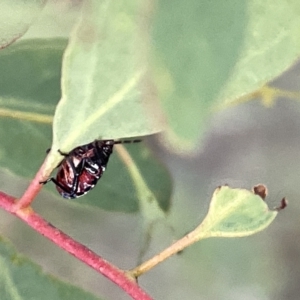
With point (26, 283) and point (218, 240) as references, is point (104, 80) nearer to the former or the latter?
point (26, 283)

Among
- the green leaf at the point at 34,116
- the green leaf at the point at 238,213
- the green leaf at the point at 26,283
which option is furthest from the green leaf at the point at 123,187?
the green leaf at the point at 238,213

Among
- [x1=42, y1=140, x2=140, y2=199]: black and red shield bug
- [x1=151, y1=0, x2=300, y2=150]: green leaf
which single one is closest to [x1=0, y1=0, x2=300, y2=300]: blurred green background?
[x1=42, y1=140, x2=140, y2=199]: black and red shield bug

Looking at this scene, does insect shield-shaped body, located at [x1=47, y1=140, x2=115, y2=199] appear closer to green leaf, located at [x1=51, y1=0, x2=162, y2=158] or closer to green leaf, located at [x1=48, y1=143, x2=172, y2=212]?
green leaf, located at [x1=48, y1=143, x2=172, y2=212]

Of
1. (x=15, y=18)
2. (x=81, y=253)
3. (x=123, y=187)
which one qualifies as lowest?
(x=123, y=187)

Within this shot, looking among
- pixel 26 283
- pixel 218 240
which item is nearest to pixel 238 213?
pixel 26 283

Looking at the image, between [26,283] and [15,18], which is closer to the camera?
[15,18]

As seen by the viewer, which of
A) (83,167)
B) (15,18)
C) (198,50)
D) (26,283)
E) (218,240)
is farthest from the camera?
(218,240)

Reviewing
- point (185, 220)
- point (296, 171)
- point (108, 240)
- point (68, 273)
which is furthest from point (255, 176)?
point (68, 273)
